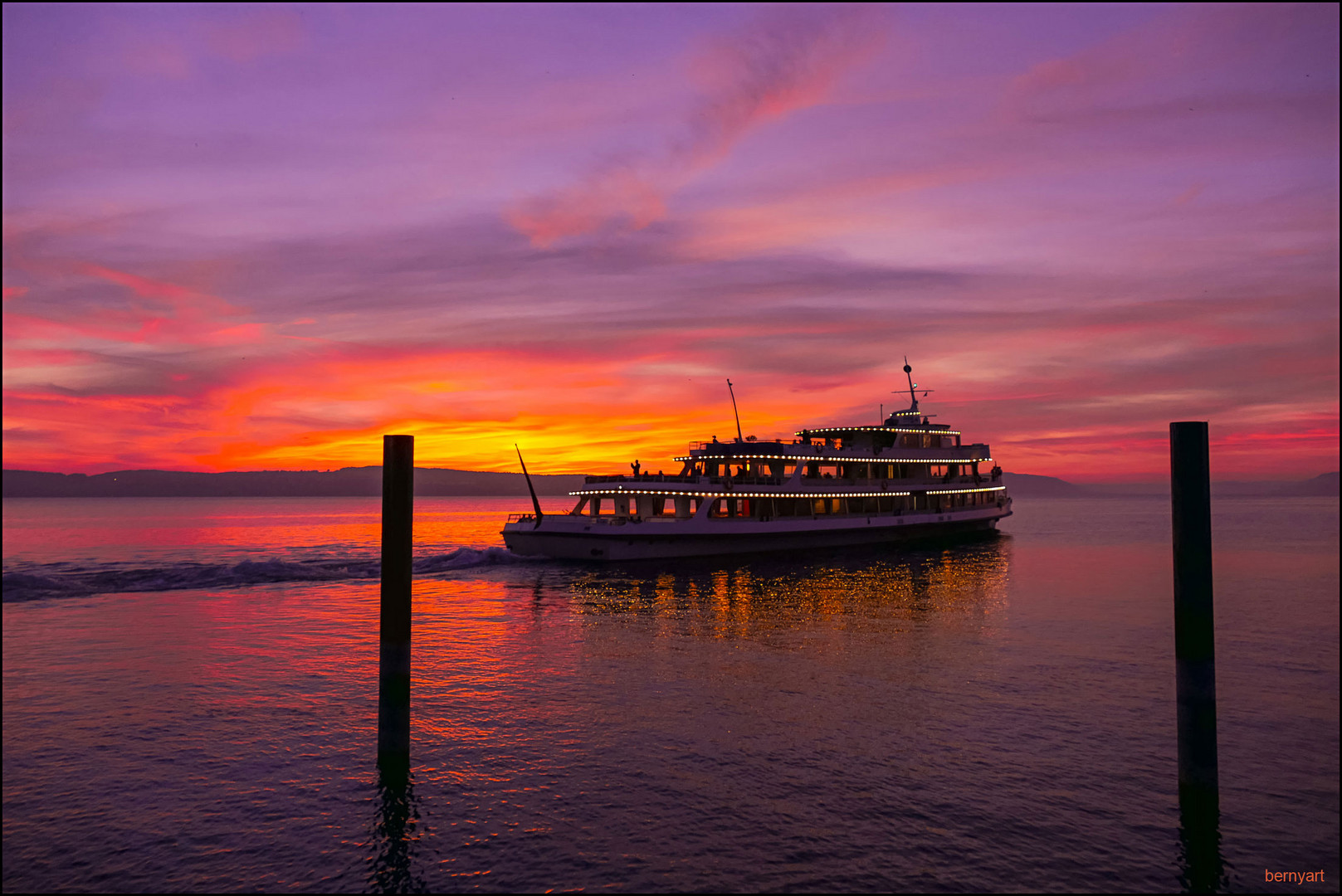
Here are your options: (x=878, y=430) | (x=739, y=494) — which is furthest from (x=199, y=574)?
(x=878, y=430)

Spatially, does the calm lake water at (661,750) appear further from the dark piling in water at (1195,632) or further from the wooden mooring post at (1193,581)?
the wooden mooring post at (1193,581)

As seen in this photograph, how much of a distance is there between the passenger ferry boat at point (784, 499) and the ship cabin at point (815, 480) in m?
0.09

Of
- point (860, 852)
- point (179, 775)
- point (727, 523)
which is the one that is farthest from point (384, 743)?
point (727, 523)

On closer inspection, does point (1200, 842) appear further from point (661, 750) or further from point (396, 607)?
point (396, 607)

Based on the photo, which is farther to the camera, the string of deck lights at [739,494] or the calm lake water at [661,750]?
the string of deck lights at [739,494]

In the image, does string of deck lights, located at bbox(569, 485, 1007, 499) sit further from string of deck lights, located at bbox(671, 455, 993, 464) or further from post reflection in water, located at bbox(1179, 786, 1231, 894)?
post reflection in water, located at bbox(1179, 786, 1231, 894)

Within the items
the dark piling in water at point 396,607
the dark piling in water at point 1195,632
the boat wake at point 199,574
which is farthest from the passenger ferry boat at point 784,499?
the dark piling in water at point 1195,632

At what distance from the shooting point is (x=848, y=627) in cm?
2530

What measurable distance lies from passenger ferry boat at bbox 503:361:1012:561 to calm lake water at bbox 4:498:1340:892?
15328 mm

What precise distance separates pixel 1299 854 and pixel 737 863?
23.4 ft

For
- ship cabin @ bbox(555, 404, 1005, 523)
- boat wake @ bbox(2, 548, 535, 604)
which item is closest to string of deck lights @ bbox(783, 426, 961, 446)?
ship cabin @ bbox(555, 404, 1005, 523)

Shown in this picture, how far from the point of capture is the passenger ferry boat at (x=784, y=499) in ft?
148

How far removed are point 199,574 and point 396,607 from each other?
127 feet

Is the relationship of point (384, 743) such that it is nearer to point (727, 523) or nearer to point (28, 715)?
point (28, 715)
